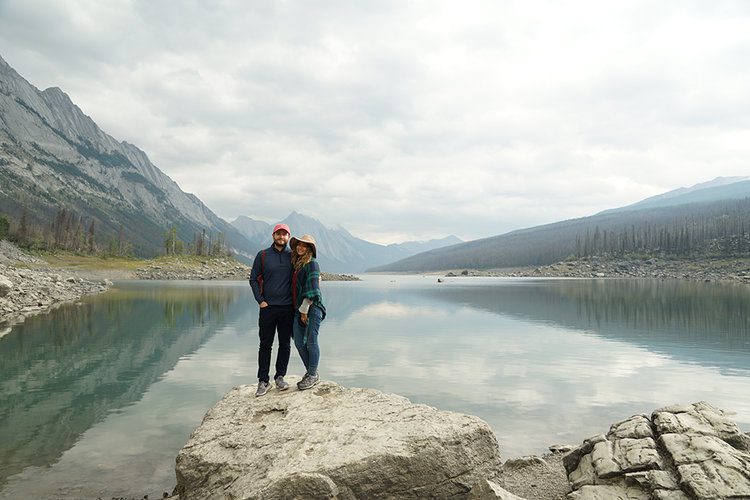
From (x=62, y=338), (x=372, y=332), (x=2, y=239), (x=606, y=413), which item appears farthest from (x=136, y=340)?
(x=2, y=239)

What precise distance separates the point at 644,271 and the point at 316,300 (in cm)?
18688

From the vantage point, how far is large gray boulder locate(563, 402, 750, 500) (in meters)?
6.03

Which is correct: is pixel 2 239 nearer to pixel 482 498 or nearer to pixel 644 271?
pixel 482 498

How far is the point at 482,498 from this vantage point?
21.5ft

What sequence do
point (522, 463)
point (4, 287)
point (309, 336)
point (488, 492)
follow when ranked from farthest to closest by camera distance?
point (4, 287), point (309, 336), point (522, 463), point (488, 492)

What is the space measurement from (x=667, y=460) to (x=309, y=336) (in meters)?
6.89

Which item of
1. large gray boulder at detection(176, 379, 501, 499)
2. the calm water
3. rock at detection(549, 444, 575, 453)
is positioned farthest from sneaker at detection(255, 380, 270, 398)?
rock at detection(549, 444, 575, 453)


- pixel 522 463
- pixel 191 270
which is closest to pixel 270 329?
pixel 522 463

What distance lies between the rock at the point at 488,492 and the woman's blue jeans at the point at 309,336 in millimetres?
4535

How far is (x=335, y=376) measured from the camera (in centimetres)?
1827

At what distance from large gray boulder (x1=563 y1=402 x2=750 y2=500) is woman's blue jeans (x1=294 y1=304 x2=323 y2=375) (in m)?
5.46

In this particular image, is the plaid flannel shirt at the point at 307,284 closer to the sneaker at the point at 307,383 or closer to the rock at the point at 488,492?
the sneaker at the point at 307,383

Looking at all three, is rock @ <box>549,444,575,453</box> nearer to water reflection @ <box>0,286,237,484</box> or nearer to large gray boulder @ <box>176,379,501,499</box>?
large gray boulder @ <box>176,379,501,499</box>

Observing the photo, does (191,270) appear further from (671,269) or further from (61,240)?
(671,269)
